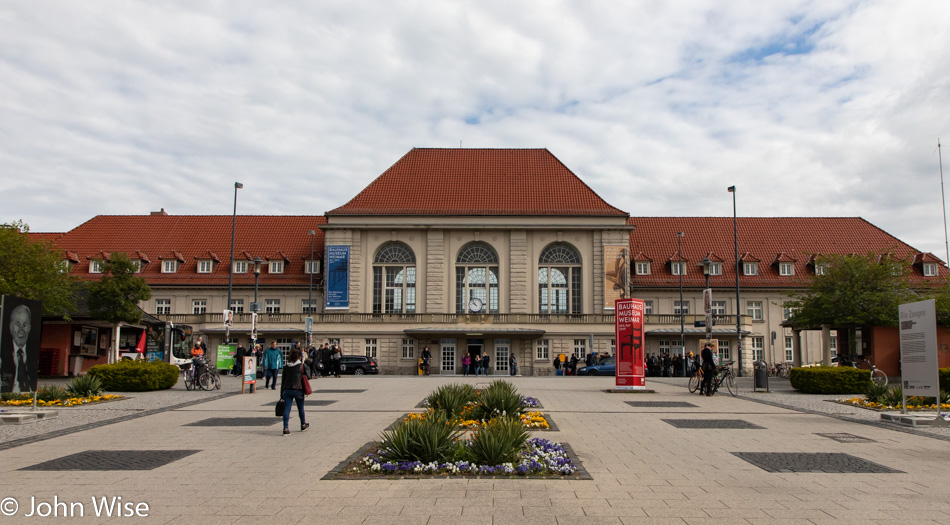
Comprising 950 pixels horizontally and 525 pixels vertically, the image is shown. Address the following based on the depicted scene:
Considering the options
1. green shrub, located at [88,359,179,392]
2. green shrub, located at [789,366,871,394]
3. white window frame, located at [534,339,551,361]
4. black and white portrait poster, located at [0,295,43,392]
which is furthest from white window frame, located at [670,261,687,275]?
black and white portrait poster, located at [0,295,43,392]

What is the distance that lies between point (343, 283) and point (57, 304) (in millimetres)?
25974

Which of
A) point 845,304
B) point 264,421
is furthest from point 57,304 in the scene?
point 845,304

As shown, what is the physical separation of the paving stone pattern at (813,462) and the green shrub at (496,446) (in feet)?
11.3

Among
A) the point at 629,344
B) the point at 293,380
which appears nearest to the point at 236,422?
the point at 293,380

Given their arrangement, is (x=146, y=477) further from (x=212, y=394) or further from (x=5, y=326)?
(x=212, y=394)

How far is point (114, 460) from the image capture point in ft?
36.4

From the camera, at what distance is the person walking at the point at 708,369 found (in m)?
25.3

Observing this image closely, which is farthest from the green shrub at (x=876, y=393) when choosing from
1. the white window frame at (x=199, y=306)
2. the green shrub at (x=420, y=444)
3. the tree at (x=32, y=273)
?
the white window frame at (x=199, y=306)

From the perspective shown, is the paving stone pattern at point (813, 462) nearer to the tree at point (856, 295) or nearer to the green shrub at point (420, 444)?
the green shrub at point (420, 444)

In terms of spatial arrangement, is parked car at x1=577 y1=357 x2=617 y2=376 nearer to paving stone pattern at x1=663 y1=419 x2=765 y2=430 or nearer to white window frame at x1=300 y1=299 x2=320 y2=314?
white window frame at x1=300 y1=299 x2=320 y2=314

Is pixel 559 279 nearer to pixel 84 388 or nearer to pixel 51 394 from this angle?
pixel 84 388

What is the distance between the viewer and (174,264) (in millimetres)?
64375

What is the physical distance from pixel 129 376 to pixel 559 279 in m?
39.3

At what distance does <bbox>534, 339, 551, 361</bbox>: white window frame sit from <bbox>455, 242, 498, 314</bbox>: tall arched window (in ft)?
16.7
